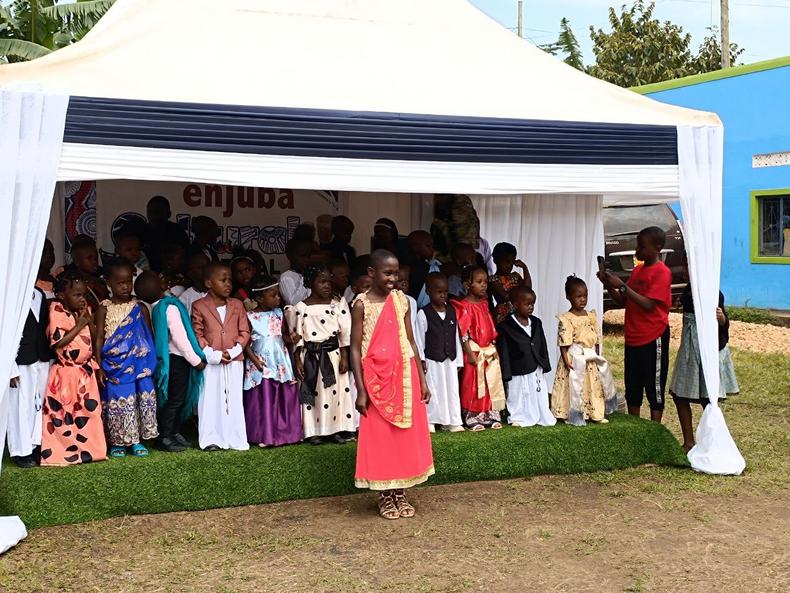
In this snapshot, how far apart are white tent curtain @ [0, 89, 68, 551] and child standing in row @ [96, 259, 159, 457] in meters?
0.70

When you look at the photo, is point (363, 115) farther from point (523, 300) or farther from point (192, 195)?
point (192, 195)

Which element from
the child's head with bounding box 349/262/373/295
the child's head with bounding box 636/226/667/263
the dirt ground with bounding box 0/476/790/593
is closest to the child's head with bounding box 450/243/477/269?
the child's head with bounding box 349/262/373/295

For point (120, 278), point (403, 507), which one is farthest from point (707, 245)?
point (120, 278)

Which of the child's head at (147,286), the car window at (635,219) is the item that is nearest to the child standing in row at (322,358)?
the child's head at (147,286)

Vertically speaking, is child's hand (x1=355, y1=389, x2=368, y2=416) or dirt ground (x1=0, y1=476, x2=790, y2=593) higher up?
child's hand (x1=355, y1=389, x2=368, y2=416)

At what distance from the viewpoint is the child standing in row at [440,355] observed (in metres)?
6.59

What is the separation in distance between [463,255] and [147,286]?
2.51m

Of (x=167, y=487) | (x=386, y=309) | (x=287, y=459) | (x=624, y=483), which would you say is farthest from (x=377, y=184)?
(x=624, y=483)

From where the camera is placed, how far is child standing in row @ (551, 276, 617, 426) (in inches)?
271

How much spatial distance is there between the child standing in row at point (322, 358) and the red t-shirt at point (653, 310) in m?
2.33

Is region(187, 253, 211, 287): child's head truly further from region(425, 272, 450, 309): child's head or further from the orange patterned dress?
region(425, 272, 450, 309): child's head

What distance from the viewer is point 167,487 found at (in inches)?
219

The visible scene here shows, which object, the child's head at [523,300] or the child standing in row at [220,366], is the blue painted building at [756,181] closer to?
the child's head at [523,300]

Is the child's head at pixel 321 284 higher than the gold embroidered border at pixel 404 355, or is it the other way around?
the child's head at pixel 321 284
